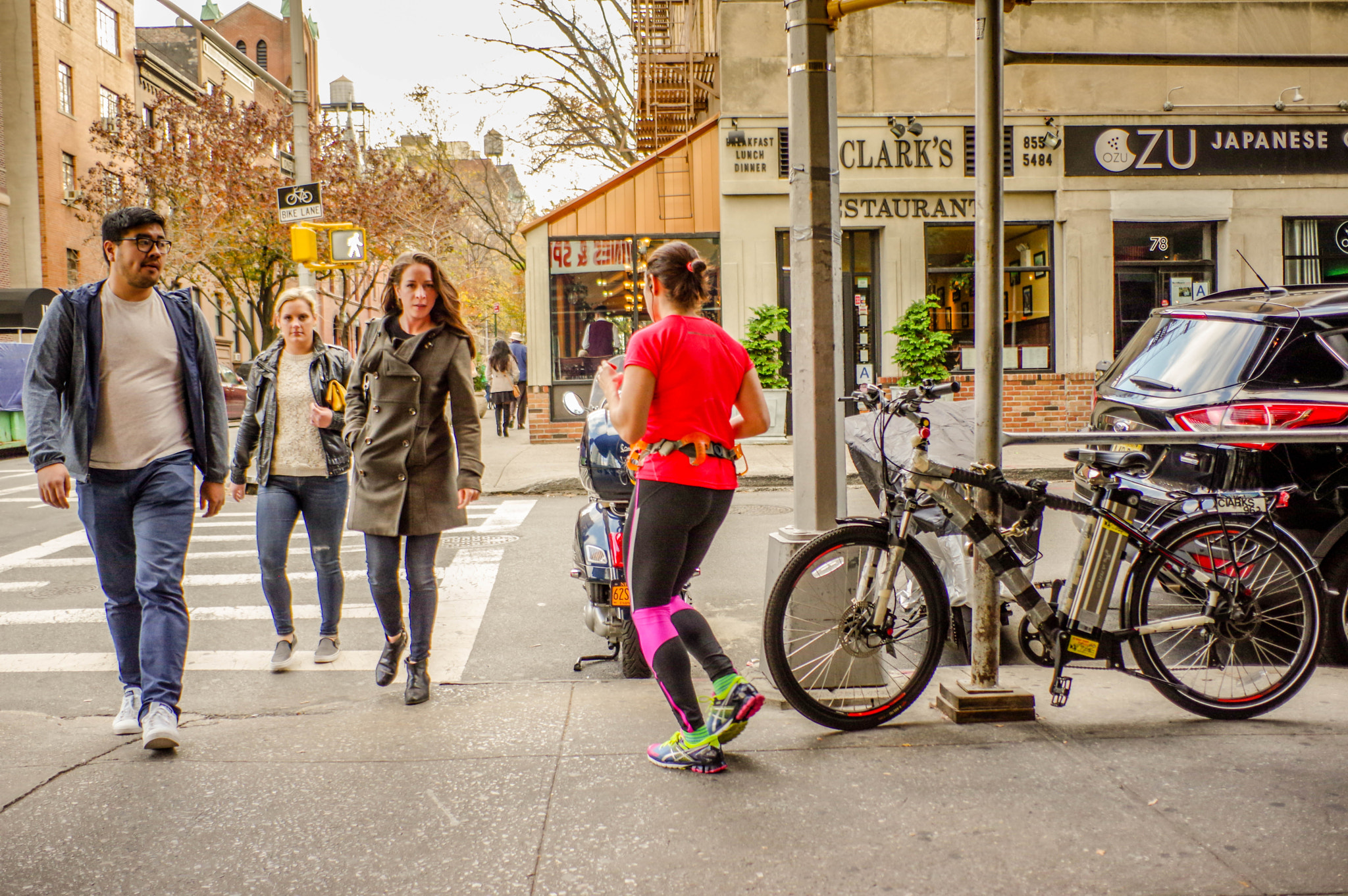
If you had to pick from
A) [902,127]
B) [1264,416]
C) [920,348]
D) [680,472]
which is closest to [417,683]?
[680,472]

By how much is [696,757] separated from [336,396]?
2.91 meters

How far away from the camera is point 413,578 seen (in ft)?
15.3

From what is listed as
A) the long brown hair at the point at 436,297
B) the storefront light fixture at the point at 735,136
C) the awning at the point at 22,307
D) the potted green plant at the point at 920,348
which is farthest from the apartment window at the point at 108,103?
the long brown hair at the point at 436,297

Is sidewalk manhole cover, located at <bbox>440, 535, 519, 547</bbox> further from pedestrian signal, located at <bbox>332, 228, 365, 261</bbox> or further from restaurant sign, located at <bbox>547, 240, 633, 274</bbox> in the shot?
restaurant sign, located at <bbox>547, 240, 633, 274</bbox>

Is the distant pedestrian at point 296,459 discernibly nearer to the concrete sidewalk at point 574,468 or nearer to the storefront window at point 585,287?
the concrete sidewalk at point 574,468

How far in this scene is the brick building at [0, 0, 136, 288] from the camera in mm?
34062

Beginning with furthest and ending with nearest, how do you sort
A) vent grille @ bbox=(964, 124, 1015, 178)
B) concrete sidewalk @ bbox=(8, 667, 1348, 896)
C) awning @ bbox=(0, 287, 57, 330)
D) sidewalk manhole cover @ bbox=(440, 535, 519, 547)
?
awning @ bbox=(0, 287, 57, 330)
vent grille @ bbox=(964, 124, 1015, 178)
sidewalk manhole cover @ bbox=(440, 535, 519, 547)
concrete sidewalk @ bbox=(8, 667, 1348, 896)

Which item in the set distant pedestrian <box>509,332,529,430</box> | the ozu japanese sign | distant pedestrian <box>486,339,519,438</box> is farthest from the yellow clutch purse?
the ozu japanese sign

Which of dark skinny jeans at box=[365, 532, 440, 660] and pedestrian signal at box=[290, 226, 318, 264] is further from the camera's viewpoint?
pedestrian signal at box=[290, 226, 318, 264]

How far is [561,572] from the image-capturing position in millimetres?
7793

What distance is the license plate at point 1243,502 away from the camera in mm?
4266

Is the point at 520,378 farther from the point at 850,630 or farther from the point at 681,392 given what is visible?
the point at 681,392

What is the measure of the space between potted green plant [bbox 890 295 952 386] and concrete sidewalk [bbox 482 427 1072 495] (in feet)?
6.71

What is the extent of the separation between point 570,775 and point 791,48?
3.07 meters
